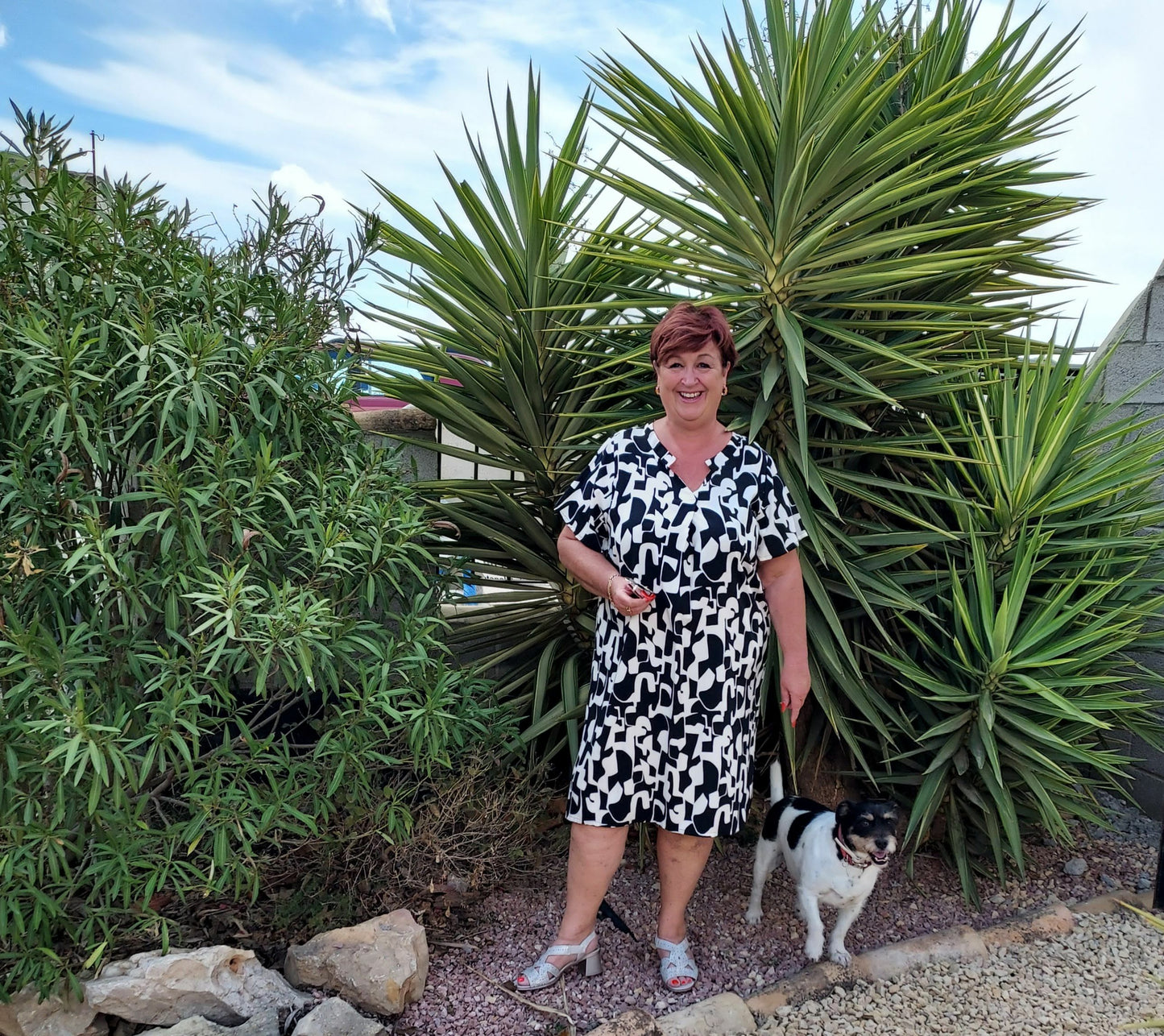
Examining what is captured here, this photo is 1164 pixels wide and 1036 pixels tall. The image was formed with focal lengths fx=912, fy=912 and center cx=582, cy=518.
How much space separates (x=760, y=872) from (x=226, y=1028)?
1626mm

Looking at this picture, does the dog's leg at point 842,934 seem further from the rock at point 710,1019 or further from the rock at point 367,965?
the rock at point 367,965

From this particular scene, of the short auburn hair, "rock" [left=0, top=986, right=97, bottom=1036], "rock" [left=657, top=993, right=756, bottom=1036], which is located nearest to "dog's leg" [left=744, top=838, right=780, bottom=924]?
"rock" [left=657, top=993, right=756, bottom=1036]

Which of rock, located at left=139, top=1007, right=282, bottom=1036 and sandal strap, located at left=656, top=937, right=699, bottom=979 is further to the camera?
sandal strap, located at left=656, top=937, right=699, bottom=979

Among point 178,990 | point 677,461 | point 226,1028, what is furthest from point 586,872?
point 677,461

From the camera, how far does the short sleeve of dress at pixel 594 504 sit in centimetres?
248

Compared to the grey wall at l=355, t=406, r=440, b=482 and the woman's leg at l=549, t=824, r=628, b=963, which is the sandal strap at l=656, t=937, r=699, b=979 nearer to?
the woman's leg at l=549, t=824, r=628, b=963

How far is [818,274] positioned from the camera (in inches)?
120

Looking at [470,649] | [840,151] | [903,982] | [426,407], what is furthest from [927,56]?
[903,982]

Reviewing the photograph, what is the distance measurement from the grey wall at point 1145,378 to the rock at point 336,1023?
11.4ft

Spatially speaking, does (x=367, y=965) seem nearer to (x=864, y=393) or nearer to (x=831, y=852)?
(x=831, y=852)

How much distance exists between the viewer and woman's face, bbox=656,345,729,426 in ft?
7.75

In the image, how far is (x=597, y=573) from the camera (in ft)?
7.89

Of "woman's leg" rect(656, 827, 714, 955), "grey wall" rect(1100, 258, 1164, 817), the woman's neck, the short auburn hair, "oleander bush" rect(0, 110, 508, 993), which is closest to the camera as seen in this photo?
"oleander bush" rect(0, 110, 508, 993)

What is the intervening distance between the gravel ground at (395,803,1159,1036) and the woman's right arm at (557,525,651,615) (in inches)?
44.5
